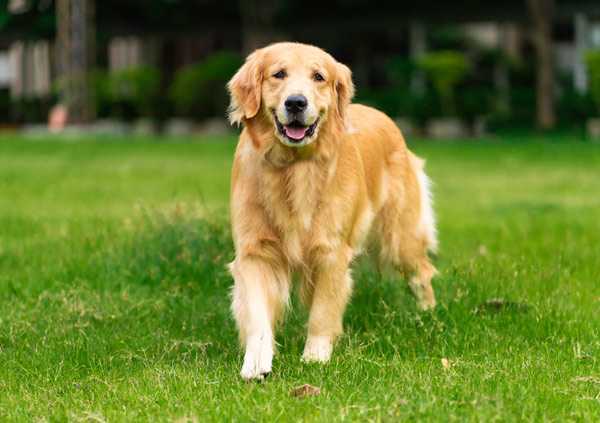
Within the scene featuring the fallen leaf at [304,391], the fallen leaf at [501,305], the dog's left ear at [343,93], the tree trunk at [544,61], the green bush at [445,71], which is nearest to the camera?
the fallen leaf at [304,391]

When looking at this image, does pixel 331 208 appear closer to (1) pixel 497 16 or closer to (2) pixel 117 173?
(2) pixel 117 173

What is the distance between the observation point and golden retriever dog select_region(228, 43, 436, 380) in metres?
3.99

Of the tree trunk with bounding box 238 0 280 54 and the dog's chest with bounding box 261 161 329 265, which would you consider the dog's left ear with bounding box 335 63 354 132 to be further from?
the tree trunk with bounding box 238 0 280 54

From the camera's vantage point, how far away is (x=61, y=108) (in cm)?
2706

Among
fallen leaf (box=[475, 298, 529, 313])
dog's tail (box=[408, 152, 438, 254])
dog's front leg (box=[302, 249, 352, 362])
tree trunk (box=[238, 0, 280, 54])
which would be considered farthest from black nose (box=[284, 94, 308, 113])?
tree trunk (box=[238, 0, 280, 54])

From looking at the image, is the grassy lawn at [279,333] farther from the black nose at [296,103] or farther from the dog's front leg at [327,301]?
the black nose at [296,103]

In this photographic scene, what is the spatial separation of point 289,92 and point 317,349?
1236 mm

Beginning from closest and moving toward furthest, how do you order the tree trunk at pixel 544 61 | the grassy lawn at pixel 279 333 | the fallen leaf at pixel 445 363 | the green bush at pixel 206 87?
1. the grassy lawn at pixel 279 333
2. the fallen leaf at pixel 445 363
3. the tree trunk at pixel 544 61
4. the green bush at pixel 206 87

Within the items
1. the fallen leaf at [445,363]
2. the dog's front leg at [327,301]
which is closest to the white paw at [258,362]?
the dog's front leg at [327,301]

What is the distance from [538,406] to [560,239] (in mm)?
4098

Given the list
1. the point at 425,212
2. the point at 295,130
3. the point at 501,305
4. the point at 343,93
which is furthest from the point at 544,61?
the point at 295,130

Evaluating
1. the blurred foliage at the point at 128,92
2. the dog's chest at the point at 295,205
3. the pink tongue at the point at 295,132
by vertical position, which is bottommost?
the blurred foliage at the point at 128,92

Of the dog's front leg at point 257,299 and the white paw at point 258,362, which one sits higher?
the dog's front leg at point 257,299

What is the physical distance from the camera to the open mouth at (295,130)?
3916 millimetres
